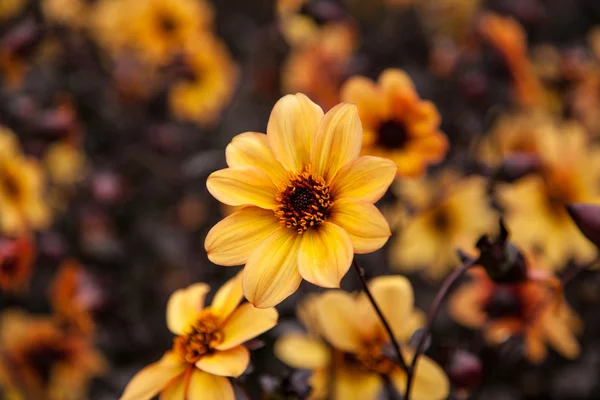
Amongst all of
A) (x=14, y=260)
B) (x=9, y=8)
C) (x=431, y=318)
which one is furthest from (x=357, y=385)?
(x=9, y=8)

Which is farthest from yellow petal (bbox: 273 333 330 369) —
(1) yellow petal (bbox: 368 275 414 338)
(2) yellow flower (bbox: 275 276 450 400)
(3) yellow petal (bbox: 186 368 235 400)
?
(3) yellow petal (bbox: 186 368 235 400)

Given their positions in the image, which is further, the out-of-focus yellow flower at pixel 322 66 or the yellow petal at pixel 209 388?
the out-of-focus yellow flower at pixel 322 66

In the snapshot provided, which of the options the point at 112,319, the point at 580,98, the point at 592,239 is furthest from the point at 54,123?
the point at 580,98

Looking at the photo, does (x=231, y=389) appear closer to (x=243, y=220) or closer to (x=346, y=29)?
(x=243, y=220)

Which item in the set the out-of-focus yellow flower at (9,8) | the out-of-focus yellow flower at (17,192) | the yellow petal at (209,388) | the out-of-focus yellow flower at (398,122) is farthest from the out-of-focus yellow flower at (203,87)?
the yellow petal at (209,388)

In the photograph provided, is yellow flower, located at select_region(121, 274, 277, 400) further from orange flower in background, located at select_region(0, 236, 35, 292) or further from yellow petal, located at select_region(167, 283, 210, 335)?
orange flower in background, located at select_region(0, 236, 35, 292)

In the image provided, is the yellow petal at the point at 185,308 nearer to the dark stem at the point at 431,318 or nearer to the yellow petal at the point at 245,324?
the yellow petal at the point at 245,324
